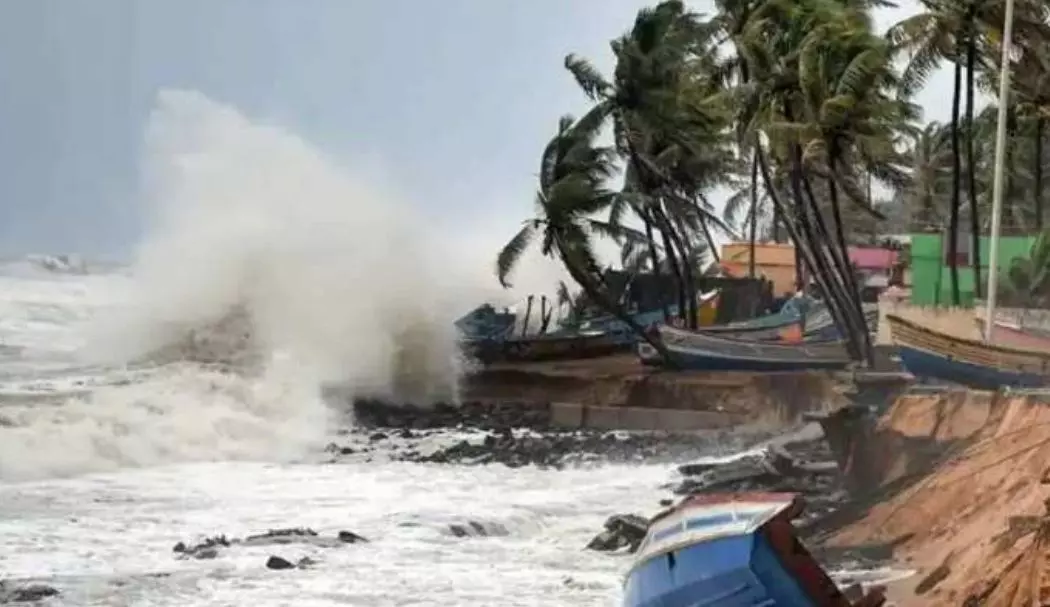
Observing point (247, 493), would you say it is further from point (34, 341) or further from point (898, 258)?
point (898, 258)

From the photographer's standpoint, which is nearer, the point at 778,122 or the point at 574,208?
the point at 778,122

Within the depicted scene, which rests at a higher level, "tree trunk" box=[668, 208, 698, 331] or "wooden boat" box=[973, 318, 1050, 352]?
"tree trunk" box=[668, 208, 698, 331]

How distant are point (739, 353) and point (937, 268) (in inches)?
189

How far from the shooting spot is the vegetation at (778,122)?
24938mm

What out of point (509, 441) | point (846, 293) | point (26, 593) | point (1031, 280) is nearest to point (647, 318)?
point (846, 293)

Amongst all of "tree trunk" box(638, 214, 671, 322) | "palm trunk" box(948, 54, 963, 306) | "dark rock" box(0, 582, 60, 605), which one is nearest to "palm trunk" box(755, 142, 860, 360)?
"palm trunk" box(948, 54, 963, 306)

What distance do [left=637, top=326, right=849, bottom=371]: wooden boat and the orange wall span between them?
48.6 feet

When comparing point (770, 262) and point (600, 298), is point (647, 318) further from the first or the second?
point (770, 262)

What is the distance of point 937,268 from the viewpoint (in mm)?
30062

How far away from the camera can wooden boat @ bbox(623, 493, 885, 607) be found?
27.0 ft

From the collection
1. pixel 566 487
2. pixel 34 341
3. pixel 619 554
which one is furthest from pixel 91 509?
pixel 34 341

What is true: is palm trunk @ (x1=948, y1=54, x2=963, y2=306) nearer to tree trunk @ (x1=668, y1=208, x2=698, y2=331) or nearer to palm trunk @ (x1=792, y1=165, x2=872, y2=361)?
palm trunk @ (x1=792, y1=165, x2=872, y2=361)

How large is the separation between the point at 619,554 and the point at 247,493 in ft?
23.5

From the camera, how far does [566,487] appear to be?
19.0 m
